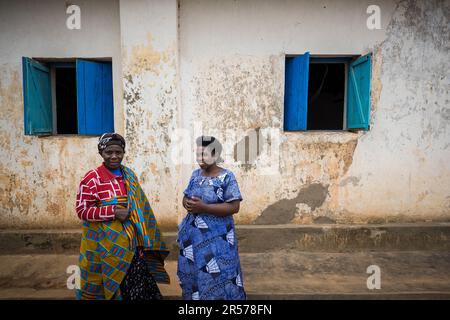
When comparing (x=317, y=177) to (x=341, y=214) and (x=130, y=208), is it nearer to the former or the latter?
(x=341, y=214)

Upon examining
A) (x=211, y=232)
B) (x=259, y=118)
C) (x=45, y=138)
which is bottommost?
(x=211, y=232)

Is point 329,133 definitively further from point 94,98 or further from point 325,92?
point 94,98

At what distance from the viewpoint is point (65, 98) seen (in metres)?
4.99

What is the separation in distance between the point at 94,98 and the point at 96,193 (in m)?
2.67

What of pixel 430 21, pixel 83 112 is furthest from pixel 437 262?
pixel 83 112

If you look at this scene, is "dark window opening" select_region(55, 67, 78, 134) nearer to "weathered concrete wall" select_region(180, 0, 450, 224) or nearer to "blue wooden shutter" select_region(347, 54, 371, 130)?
"weathered concrete wall" select_region(180, 0, 450, 224)

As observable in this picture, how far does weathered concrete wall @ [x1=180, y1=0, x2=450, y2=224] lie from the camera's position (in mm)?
4461

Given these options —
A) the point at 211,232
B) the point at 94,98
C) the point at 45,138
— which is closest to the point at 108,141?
the point at 211,232

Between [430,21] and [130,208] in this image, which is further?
[430,21]

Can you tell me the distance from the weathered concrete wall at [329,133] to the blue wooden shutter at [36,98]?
2.06 metres
